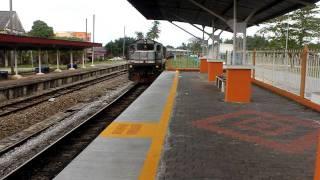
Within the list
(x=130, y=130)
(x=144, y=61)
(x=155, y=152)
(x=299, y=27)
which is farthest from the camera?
(x=299, y=27)

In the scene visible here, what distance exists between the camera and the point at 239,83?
13.9 metres

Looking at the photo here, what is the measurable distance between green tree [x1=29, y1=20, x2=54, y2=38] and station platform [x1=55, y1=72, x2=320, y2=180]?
2769 inches

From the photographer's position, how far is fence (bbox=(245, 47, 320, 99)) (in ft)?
42.2

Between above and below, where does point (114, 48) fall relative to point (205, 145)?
above

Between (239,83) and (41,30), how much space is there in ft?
233

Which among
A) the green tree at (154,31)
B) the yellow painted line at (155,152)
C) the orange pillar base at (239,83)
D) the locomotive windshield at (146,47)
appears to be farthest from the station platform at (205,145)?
the green tree at (154,31)

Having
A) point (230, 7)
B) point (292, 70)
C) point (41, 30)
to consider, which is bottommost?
point (292, 70)

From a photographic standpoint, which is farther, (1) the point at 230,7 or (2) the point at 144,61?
(2) the point at 144,61

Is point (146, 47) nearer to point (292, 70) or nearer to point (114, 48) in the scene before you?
point (292, 70)

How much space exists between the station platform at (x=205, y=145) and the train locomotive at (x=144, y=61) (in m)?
16.4

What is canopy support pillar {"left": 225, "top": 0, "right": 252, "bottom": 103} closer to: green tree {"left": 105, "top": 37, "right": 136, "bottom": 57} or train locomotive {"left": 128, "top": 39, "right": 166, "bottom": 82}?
train locomotive {"left": 128, "top": 39, "right": 166, "bottom": 82}

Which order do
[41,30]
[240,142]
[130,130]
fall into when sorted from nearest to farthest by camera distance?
[240,142] → [130,130] → [41,30]

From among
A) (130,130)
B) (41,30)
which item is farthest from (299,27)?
(41,30)

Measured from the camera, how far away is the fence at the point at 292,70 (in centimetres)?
1288
